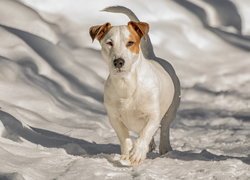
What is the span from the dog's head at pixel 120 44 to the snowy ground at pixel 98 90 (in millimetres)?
572

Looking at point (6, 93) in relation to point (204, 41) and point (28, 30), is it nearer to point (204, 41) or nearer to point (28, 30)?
point (28, 30)

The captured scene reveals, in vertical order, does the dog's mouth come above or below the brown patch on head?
below

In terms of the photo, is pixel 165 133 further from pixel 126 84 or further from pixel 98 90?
pixel 98 90

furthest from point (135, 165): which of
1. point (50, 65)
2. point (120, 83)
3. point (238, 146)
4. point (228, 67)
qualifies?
point (228, 67)

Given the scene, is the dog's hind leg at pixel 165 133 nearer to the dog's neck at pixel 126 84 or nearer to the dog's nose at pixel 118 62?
the dog's neck at pixel 126 84

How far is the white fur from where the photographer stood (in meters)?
3.56

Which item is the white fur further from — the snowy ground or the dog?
the snowy ground

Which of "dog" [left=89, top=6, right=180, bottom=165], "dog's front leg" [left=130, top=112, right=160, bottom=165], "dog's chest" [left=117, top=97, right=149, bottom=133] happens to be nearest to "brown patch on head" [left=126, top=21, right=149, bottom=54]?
"dog" [left=89, top=6, right=180, bottom=165]

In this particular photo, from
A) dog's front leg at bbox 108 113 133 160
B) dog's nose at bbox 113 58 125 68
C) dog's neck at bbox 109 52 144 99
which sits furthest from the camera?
dog's front leg at bbox 108 113 133 160

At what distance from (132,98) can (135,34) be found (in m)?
0.38

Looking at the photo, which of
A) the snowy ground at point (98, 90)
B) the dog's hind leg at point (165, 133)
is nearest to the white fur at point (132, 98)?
the snowy ground at point (98, 90)

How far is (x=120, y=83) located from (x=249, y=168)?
887 mm

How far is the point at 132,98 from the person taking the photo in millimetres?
3711

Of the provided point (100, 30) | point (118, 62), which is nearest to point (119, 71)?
point (118, 62)
